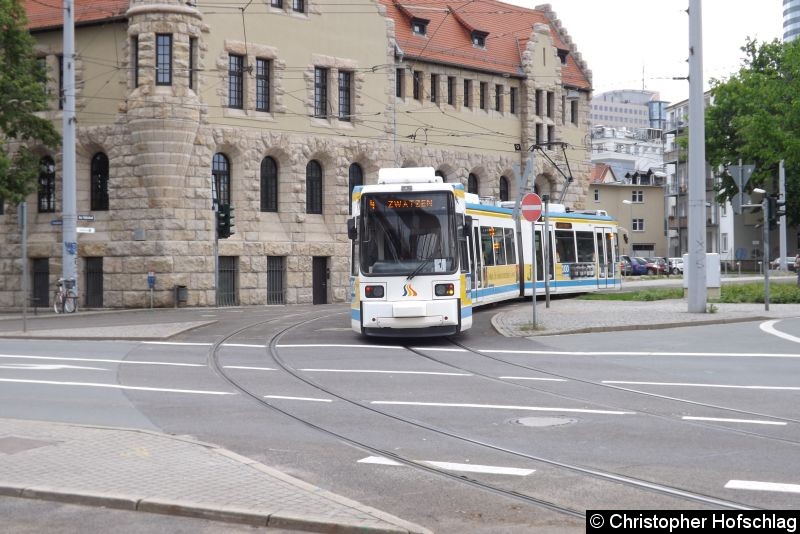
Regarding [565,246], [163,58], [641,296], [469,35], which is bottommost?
[641,296]

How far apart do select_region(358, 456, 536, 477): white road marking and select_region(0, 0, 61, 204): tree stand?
91.7ft

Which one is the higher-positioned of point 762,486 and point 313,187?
point 313,187

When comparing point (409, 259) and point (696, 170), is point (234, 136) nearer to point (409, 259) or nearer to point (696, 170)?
point (696, 170)

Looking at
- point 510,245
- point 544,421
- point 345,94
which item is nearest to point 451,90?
point 345,94

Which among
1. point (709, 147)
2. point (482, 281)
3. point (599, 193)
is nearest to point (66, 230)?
point (482, 281)

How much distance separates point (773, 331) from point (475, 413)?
12615mm

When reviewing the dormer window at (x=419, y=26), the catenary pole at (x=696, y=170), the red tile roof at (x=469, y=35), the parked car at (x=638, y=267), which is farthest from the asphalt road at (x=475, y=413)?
the parked car at (x=638, y=267)

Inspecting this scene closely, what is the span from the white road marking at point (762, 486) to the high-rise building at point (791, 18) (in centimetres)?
19057

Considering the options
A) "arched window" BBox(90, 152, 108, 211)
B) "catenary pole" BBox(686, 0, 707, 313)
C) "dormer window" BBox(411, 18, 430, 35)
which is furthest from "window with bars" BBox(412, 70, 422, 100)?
"catenary pole" BBox(686, 0, 707, 313)

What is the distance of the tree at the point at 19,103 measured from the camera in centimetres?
3569

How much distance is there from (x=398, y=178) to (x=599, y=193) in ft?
278

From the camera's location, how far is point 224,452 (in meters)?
9.62

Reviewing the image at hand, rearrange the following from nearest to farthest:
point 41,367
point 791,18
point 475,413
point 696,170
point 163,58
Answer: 1. point 475,413
2. point 41,367
3. point 696,170
4. point 163,58
5. point 791,18

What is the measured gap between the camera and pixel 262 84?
140 feet
